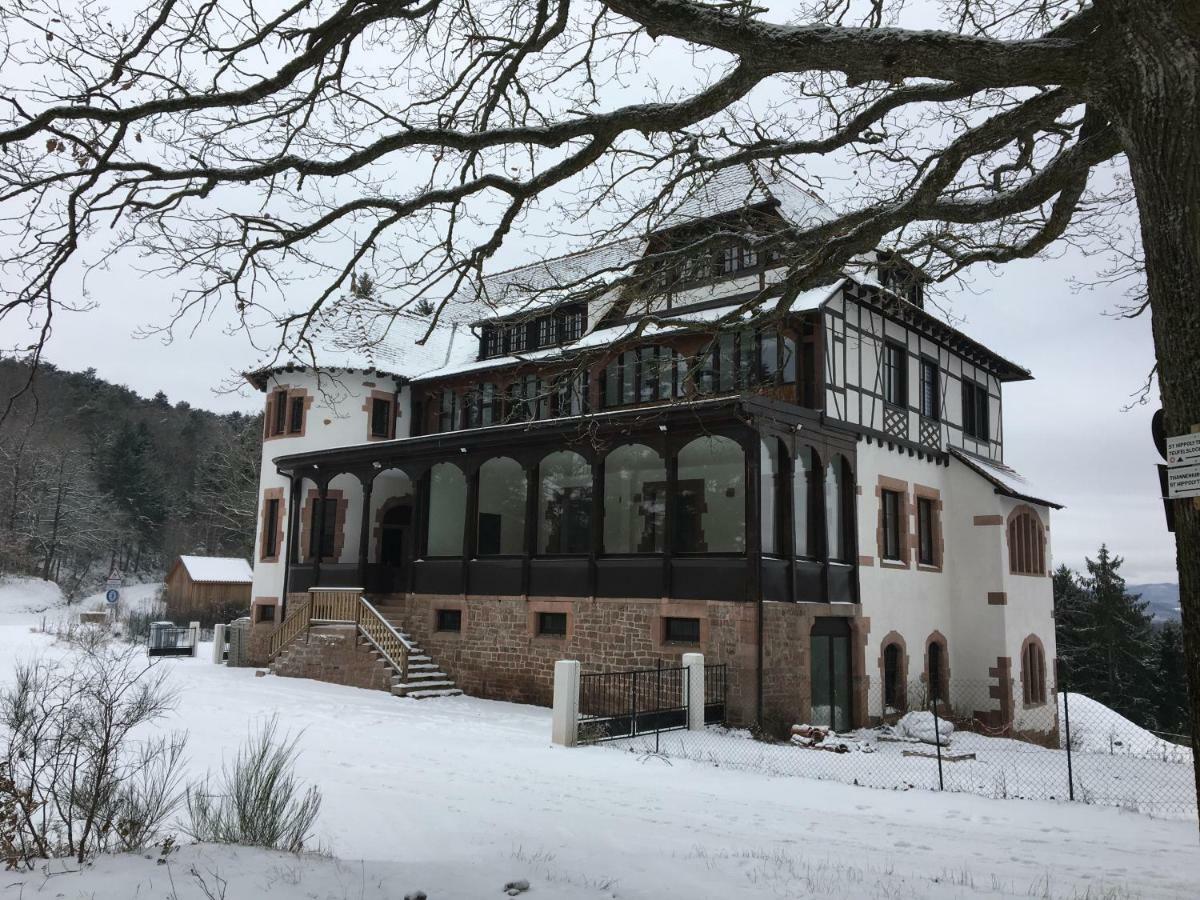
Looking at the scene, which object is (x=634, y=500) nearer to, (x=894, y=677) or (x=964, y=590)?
(x=894, y=677)

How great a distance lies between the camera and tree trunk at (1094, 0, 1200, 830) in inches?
183

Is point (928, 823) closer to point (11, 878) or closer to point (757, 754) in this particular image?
point (757, 754)

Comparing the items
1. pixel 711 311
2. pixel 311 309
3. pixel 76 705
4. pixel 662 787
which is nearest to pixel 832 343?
pixel 711 311

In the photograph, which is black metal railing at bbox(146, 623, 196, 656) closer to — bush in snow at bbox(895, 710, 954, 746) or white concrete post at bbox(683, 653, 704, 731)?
white concrete post at bbox(683, 653, 704, 731)

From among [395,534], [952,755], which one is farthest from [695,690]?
[395,534]

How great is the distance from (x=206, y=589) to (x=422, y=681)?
29987mm

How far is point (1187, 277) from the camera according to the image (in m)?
4.75

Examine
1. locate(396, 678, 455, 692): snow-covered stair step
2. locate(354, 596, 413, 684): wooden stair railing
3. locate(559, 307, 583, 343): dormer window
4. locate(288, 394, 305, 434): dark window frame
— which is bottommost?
locate(396, 678, 455, 692): snow-covered stair step

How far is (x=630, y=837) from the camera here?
797 cm

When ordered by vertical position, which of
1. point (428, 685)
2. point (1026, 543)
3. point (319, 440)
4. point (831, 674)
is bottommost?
point (428, 685)

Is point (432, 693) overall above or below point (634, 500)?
below

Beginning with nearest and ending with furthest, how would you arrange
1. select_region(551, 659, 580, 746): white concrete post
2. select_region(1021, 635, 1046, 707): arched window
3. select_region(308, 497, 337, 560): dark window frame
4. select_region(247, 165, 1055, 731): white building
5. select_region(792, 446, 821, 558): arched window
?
select_region(551, 659, 580, 746): white concrete post, select_region(247, 165, 1055, 731): white building, select_region(792, 446, 821, 558): arched window, select_region(1021, 635, 1046, 707): arched window, select_region(308, 497, 337, 560): dark window frame

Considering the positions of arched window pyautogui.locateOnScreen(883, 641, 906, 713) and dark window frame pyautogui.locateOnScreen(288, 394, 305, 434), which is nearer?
arched window pyautogui.locateOnScreen(883, 641, 906, 713)

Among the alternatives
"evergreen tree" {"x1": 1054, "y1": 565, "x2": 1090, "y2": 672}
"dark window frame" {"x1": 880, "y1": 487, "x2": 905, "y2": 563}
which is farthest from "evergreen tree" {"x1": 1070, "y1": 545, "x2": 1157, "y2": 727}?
"dark window frame" {"x1": 880, "y1": 487, "x2": 905, "y2": 563}
